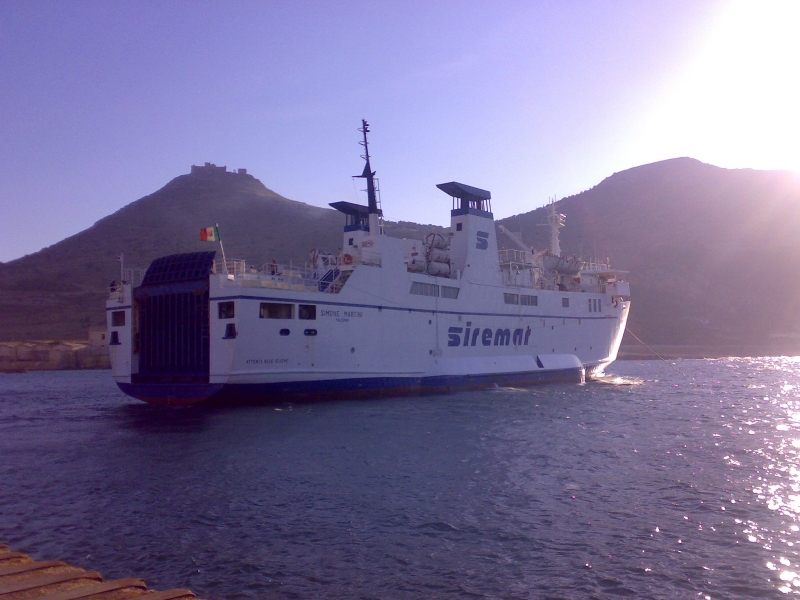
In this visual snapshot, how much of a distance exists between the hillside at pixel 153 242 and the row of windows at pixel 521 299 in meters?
45.6

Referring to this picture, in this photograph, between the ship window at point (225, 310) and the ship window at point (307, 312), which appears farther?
the ship window at point (307, 312)

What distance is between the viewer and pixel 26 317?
6247 centimetres

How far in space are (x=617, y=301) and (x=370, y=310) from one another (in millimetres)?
20904

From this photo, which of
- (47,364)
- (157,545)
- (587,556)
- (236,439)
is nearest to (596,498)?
(587,556)

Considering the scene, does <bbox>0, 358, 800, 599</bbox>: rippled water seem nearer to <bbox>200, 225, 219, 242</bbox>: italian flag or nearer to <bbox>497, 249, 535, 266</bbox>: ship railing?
<bbox>200, 225, 219, 242</bbox>: italian flag

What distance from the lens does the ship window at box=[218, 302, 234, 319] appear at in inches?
784

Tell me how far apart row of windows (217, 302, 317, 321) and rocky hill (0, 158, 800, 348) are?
132 ft

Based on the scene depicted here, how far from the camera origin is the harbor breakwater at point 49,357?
155 ft

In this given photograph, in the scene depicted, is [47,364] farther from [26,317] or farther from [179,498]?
[179,498]

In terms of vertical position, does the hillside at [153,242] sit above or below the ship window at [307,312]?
above

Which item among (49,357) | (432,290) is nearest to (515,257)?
(432,290)

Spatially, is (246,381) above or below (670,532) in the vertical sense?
above

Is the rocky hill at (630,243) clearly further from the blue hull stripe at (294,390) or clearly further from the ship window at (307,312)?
the ship window at (307,312)

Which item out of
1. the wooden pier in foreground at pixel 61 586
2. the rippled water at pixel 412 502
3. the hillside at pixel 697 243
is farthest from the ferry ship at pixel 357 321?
the hillside at pixel 697 243
